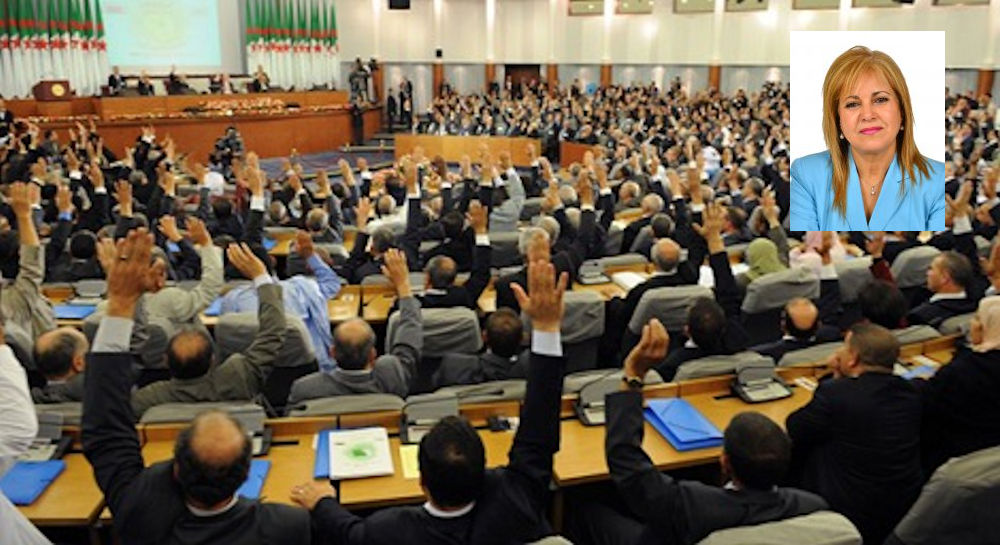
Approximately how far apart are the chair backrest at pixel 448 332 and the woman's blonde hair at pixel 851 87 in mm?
2245

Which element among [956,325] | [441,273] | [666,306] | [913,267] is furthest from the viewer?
[913,267]

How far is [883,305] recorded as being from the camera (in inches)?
169

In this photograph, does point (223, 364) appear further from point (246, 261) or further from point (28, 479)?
point (28, 479)

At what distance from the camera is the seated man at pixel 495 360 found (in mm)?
4035

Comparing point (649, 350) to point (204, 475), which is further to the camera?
point (649, 350)

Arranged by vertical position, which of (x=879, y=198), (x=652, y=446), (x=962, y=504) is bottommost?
(x=652, y=446)

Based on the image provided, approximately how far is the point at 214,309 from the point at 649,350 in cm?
380

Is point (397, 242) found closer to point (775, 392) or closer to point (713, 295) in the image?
point (713, 295)

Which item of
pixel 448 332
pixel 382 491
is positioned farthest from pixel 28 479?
pixel 448 332

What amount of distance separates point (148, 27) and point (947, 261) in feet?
61.7

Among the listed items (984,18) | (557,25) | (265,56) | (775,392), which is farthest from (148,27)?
(984,18)

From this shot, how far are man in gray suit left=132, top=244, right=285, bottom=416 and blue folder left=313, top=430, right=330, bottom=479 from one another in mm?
531

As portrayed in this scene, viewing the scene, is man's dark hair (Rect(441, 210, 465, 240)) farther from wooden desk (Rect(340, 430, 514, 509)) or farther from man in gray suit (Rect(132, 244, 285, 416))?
wooden desk (Rect(340, 430, 514, 509))

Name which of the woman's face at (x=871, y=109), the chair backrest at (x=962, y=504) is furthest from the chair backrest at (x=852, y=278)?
the chair backrest at (x=962, y=504)
